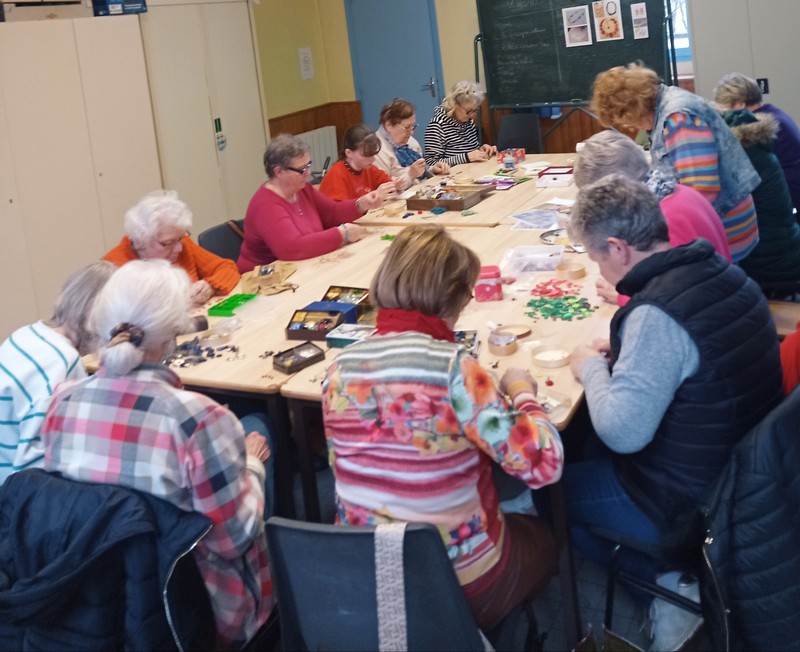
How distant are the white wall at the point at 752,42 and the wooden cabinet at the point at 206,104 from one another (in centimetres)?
321

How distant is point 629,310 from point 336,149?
21.7ft

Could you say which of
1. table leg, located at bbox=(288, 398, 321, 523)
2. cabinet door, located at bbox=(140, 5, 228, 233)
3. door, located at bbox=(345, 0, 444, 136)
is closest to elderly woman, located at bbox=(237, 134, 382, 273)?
table leg, located at bbox=(288, 398, 321, 523)

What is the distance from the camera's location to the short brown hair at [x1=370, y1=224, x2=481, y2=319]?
1970 millimetres

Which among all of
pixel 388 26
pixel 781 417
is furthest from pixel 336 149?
pixel 781 417

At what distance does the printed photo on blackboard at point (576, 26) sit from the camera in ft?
22.4

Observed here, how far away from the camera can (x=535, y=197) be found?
460 centimetres

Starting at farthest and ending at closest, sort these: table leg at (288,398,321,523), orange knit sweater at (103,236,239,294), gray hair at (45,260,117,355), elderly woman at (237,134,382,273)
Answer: elderly woman at (237,134,382,273) < orange knit sweater at (103,236,239,294) < table leg at (288,398,321,523) < gray hair at (45,260,117,355)

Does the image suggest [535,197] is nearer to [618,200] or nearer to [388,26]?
[618,200]

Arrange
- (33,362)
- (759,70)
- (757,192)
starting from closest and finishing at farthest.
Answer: (33,362), (757,192), (759,70)

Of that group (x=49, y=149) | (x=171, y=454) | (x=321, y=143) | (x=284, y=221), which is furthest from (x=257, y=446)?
(x=321, y=143)

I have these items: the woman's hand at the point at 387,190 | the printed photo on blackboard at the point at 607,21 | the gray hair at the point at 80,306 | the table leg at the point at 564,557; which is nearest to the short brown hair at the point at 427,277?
the table leg at the point at 564,557

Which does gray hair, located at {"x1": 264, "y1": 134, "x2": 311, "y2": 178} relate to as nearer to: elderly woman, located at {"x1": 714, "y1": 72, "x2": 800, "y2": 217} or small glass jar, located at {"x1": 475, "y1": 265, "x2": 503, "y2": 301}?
small glass jar, located at {"x1": 475, "y1": 265, "x2": 503, "y2": 301}

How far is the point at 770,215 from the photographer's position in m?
3.61

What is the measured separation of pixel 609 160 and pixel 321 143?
5449 millimetres
